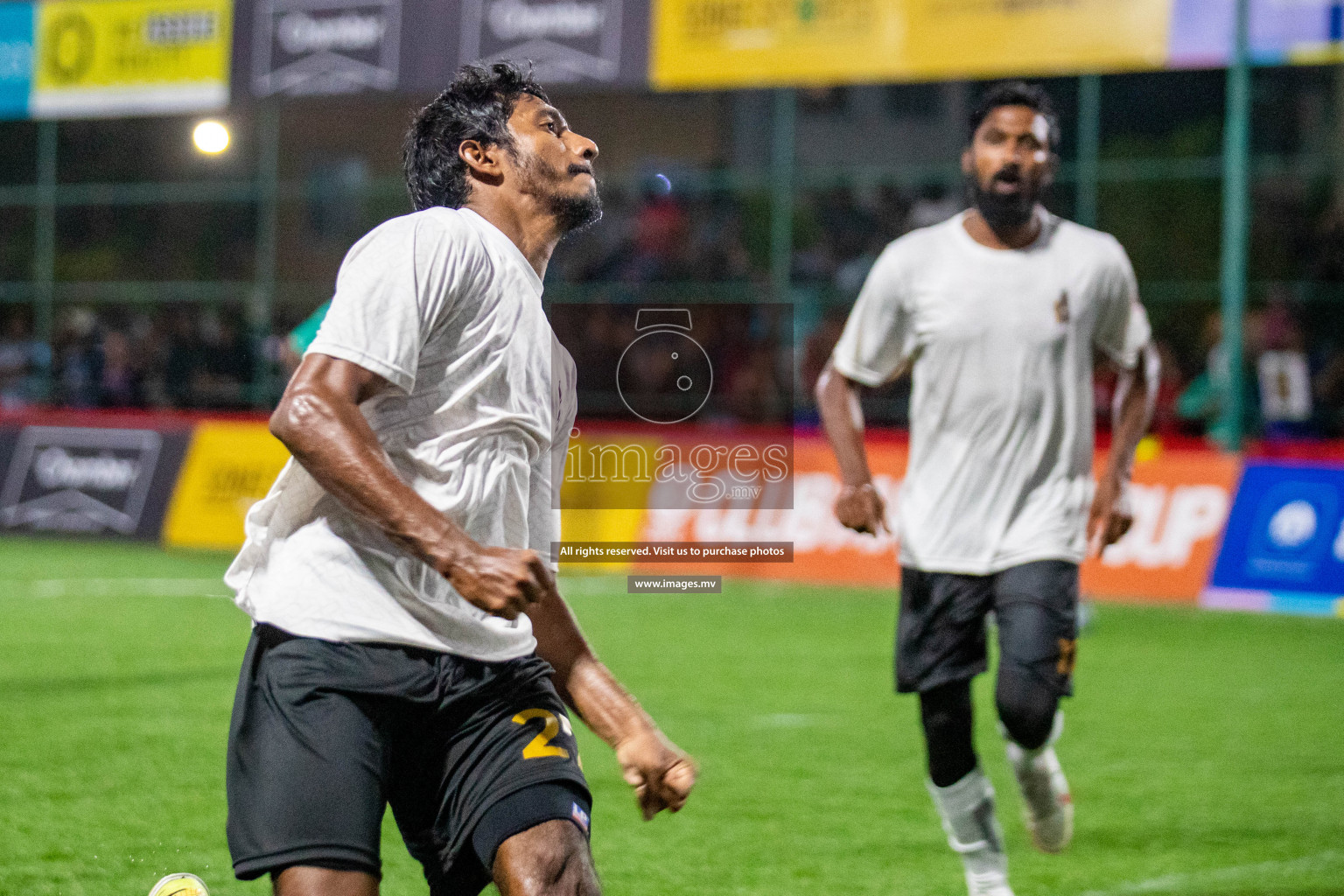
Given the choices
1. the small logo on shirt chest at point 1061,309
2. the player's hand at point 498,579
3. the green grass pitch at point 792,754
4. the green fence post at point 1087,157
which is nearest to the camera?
the player's hand at point 498,579

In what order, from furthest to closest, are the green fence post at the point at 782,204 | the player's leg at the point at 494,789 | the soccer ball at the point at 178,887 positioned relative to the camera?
1. the green fence post at the point at 782,204
2. the soccer ball at the point at 178,887
3. the player's leg at the point at 494,789

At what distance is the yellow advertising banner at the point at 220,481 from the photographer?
16.7m

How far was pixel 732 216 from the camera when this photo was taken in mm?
22391

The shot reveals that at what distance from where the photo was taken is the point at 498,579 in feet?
9.84

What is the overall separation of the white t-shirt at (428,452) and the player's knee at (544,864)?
0.34 meters

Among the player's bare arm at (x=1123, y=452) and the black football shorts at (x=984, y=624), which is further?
the player's bare arm at (x=1123, y=452)

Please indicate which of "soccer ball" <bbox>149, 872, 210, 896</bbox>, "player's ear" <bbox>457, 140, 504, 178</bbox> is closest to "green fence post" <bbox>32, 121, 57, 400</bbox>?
"soccer ball" <bbox>149, 872, 210, 896</bbox>

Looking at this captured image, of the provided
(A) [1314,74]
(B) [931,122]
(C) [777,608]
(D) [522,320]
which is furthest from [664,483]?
(B) [931,122]

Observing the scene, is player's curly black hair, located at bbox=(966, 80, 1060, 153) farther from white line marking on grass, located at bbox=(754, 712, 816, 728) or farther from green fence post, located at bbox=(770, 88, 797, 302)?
green fence post, located at bbox=(770, 88, 797, 302)

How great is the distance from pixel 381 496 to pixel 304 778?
513 millimetres

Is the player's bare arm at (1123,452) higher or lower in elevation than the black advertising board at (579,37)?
lower

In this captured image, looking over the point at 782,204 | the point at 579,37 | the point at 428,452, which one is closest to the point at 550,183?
the point at 428,452

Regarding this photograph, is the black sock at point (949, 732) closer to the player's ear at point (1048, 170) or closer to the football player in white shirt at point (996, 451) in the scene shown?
the football player in white shirt at point (996, 451)

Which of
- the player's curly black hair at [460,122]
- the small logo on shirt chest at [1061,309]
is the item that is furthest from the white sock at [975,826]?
the player's curly black hair at [460,122]
